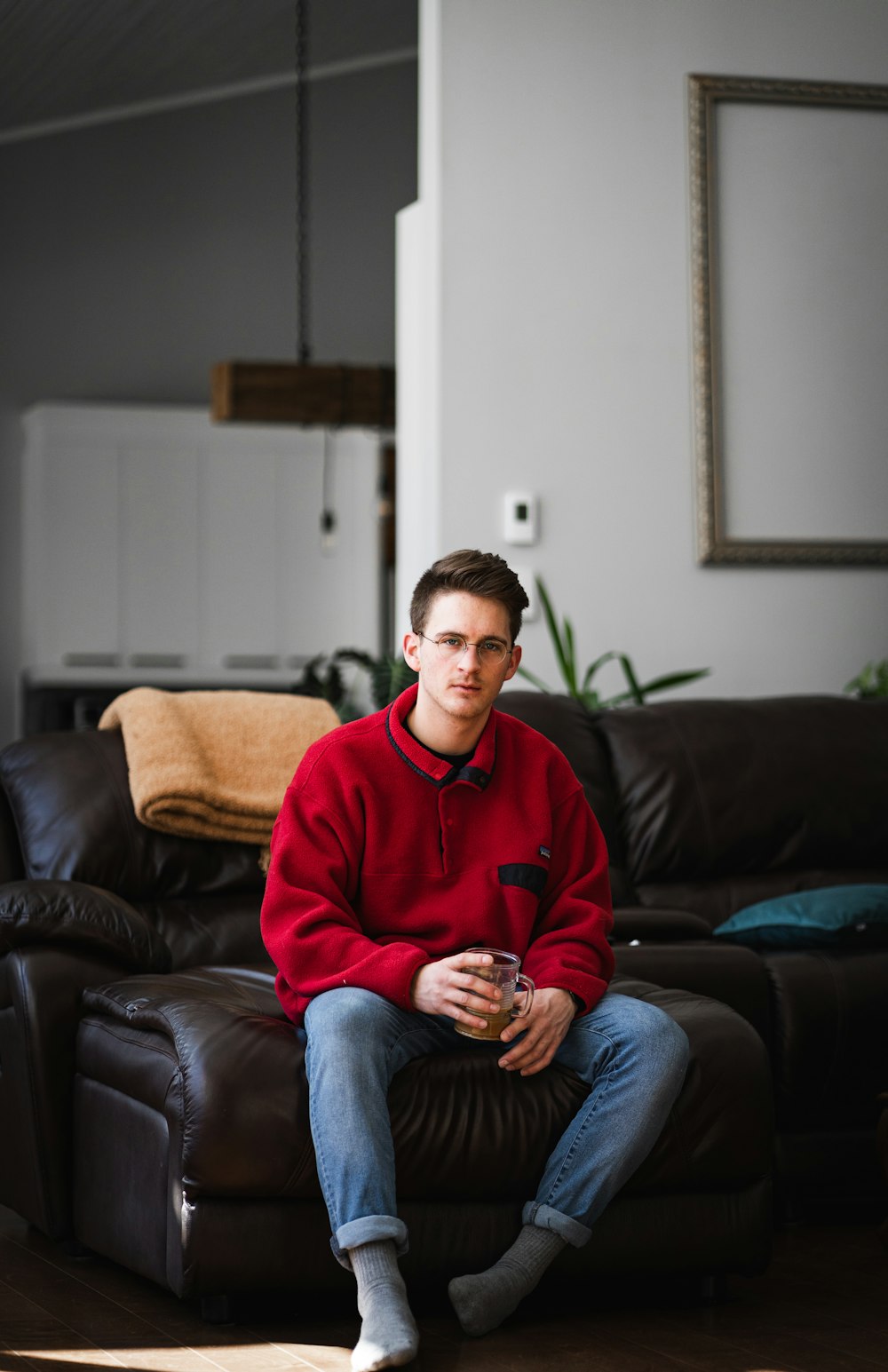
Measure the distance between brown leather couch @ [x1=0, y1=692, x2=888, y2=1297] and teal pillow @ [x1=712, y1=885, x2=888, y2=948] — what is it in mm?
59

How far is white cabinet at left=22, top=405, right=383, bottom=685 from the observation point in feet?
24.9

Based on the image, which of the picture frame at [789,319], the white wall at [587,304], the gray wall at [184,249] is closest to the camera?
the white wall at [587,304]

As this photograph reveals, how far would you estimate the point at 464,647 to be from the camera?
247 cm

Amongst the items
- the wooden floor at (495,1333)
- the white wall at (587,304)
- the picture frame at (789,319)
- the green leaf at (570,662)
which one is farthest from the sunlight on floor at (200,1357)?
the picture frame at (789,319)

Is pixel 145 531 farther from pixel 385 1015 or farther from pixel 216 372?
pixel 385 1015

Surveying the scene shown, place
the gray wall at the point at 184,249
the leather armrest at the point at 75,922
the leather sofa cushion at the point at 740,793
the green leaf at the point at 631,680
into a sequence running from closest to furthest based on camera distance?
1. the leather armrest at the point at 75,922
2. the leather sofa cushion at the point at 740,793
3. the green leaf at the point at 631,680
4. the gray wall at the point at 184,249

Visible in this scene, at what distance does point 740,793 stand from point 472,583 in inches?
54.3

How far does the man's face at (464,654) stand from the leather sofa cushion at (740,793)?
1.19 m

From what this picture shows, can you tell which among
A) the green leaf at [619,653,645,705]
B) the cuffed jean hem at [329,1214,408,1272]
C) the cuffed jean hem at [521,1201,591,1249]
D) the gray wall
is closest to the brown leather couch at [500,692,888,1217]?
the green leaf at [619,653,645,705]

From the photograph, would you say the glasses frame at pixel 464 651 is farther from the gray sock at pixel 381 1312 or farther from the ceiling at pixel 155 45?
the ceiling at pixel 155 45

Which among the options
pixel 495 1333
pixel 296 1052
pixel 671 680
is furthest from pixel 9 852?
pixel 671 680

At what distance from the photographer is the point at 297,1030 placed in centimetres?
243

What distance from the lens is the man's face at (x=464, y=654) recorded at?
2459 millimetres

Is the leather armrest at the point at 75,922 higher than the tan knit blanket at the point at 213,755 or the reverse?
the reverse
